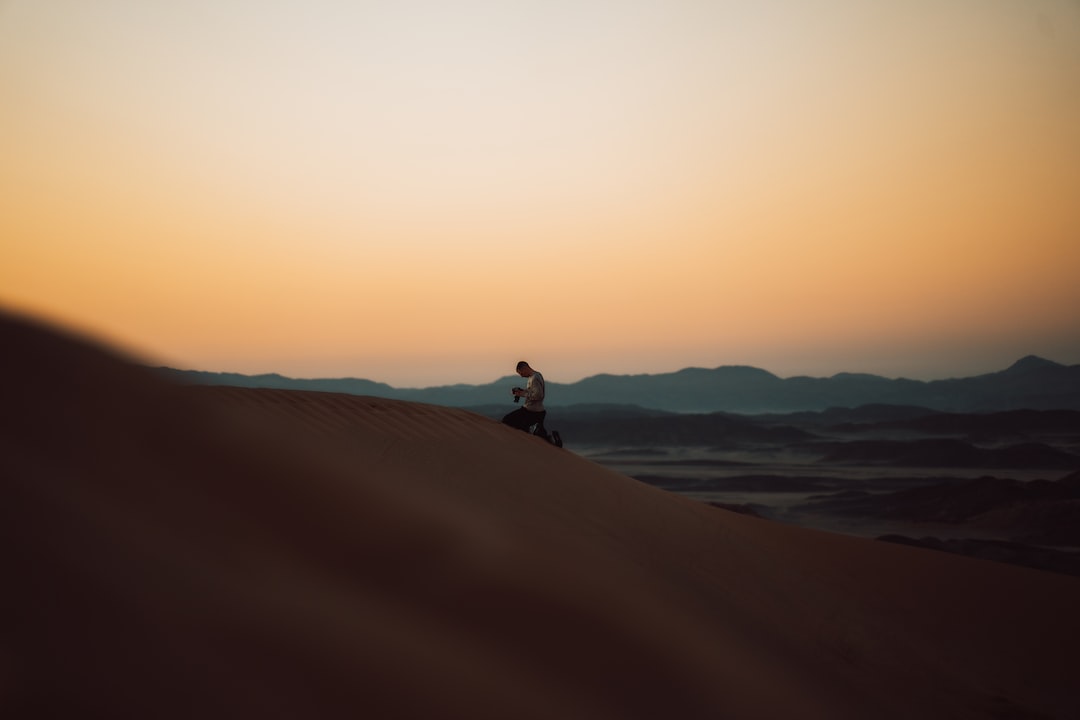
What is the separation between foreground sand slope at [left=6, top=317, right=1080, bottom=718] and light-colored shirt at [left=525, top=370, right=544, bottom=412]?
8.83ft

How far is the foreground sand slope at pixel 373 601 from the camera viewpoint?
2.75m

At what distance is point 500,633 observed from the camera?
13.4 ft

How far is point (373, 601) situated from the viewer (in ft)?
12.5

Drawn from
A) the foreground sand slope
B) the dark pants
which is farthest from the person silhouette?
the foreground sand slope

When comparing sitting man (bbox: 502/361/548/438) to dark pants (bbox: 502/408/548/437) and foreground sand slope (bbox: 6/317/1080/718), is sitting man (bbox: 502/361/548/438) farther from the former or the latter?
foreground sand slope (bbox: 6/317/1080/718)

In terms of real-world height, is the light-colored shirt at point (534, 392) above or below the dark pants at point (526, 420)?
above

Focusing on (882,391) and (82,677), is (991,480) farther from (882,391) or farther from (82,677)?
(882,391)

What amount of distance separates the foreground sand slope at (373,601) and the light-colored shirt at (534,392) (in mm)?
2691

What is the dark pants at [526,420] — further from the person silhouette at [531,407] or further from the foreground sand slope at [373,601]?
the foreground sand slope at [373,601]

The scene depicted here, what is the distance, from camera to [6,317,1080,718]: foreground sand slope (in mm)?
2752

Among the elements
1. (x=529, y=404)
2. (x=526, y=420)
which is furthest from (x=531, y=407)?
(x=526, y=420)

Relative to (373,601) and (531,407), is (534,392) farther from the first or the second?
(373,601)

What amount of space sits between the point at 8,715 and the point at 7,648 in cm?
24

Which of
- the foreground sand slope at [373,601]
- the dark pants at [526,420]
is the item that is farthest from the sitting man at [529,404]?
the foreground sand slope at [373,601]
